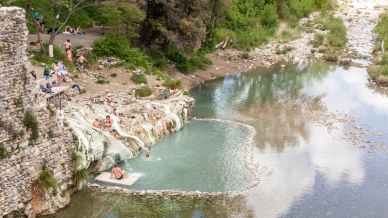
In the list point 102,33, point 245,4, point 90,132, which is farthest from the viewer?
point 245,4

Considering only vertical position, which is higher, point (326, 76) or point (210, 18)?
point (210, 18)

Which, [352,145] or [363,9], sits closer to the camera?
[352,145]

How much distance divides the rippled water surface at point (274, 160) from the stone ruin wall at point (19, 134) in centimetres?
199

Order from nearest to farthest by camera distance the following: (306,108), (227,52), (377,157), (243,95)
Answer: (377,157)
(306,108)
(243,95)
(227,52)

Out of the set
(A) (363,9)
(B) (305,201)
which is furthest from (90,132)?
(A) (363,9)

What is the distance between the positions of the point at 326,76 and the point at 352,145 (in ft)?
68.4

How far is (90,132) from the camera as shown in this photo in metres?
30.9

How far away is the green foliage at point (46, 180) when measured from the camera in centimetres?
2559

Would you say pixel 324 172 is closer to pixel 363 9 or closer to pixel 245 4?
pixel 245 4

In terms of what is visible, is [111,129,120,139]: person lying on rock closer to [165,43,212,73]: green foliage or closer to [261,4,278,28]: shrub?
[165,43,212,73]: green foliage

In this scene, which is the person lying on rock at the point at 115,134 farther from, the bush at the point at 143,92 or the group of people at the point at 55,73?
the bush at the point at 143,92

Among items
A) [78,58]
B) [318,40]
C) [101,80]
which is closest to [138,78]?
[101,80]

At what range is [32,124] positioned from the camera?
25312 millimetres

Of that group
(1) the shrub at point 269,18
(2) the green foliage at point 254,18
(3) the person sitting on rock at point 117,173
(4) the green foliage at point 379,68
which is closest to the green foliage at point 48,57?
(3) the person sitting on rock at point 117,173
